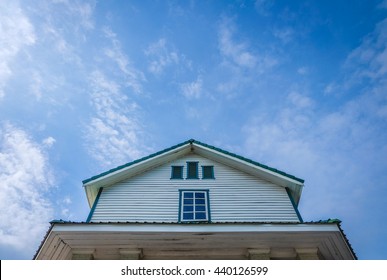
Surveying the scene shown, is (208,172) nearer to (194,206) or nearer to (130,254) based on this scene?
(194,206)

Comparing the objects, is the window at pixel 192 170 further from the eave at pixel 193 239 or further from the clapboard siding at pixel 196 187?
the eave at pixel 193 239

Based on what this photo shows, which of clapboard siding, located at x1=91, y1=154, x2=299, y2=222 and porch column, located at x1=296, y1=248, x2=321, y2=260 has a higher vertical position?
clapboard siding, located at x1=91, y1=154, x2=299, y2=222

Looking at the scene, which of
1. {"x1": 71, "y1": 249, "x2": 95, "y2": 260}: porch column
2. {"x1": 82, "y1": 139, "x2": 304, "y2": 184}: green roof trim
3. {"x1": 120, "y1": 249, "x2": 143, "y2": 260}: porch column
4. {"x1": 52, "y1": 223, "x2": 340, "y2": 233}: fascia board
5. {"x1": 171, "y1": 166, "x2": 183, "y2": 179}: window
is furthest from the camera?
{"x1": 171, "y1": 166, "x2": 183, "y2": 179}: window

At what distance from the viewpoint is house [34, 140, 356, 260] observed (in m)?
8.62

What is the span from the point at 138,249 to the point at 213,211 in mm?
3237

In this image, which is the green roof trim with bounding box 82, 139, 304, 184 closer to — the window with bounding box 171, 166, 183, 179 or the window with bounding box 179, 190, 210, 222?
the window with bounding box 171, 166, 183, 179

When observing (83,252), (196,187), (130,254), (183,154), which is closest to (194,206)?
(196,187)

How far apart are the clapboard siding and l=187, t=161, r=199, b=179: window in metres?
0.33

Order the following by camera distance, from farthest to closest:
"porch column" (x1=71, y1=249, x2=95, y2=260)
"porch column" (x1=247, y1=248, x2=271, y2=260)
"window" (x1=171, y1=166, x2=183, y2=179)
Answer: "window" (x1=171, y1=166, x2=183, y2=179) < "porch column" (x1=71, y1=249, x2=95, y2=260) < "porch column" (x1=247, y1=248, x2=271, y2=260)

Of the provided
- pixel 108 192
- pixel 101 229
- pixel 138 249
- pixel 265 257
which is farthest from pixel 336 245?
pixel 108 192

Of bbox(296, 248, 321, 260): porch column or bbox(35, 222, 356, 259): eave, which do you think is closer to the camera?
bbox(35, 222, 356, 259): eave

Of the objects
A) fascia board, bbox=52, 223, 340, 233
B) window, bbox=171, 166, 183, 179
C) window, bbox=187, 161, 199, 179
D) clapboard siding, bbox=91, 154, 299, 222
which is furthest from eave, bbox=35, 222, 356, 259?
window, bbox=187, 161, 199, 179

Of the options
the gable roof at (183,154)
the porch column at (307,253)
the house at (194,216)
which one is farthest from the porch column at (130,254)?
the porch column at (307,253)

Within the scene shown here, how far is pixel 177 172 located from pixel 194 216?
8.57ft
